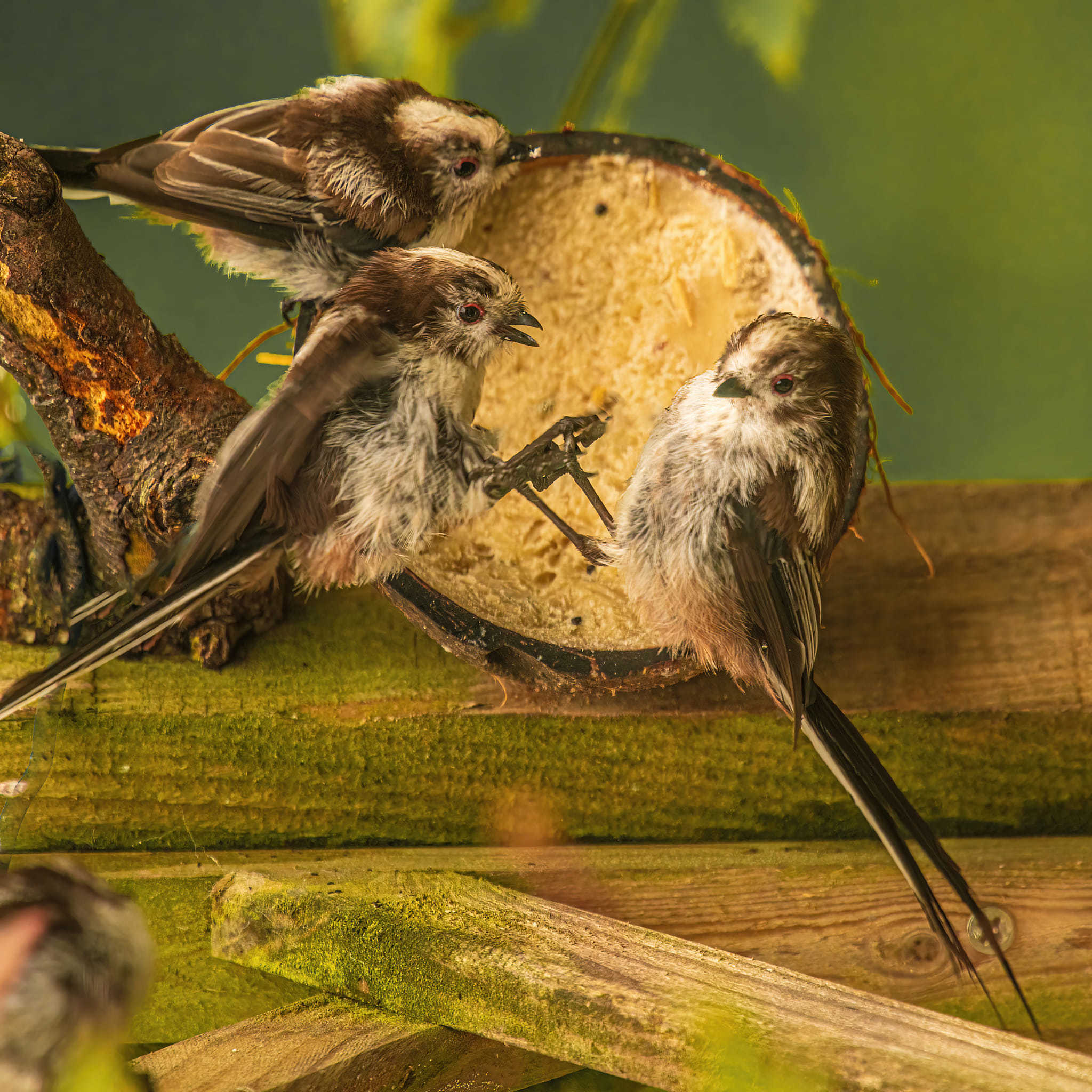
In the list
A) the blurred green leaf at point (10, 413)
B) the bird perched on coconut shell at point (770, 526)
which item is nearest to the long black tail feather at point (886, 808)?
the bird perched on coconut shell at point (770, 526)

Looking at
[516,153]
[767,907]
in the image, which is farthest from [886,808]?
[516,153]

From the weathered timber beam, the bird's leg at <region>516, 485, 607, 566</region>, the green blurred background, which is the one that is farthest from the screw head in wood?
the green blurred background

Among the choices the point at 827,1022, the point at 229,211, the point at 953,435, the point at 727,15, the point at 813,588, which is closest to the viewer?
the point at 827,1022

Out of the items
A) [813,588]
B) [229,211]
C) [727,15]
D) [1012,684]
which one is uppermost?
[727,15]

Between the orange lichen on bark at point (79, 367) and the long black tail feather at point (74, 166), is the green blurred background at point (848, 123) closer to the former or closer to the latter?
the long black tail feather at point (74, 166)

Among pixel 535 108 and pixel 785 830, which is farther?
pixel 535 108

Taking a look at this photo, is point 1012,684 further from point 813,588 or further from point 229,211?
point 229,211

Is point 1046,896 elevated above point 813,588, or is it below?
below

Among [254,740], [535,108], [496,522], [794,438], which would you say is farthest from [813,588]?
[535,108]
